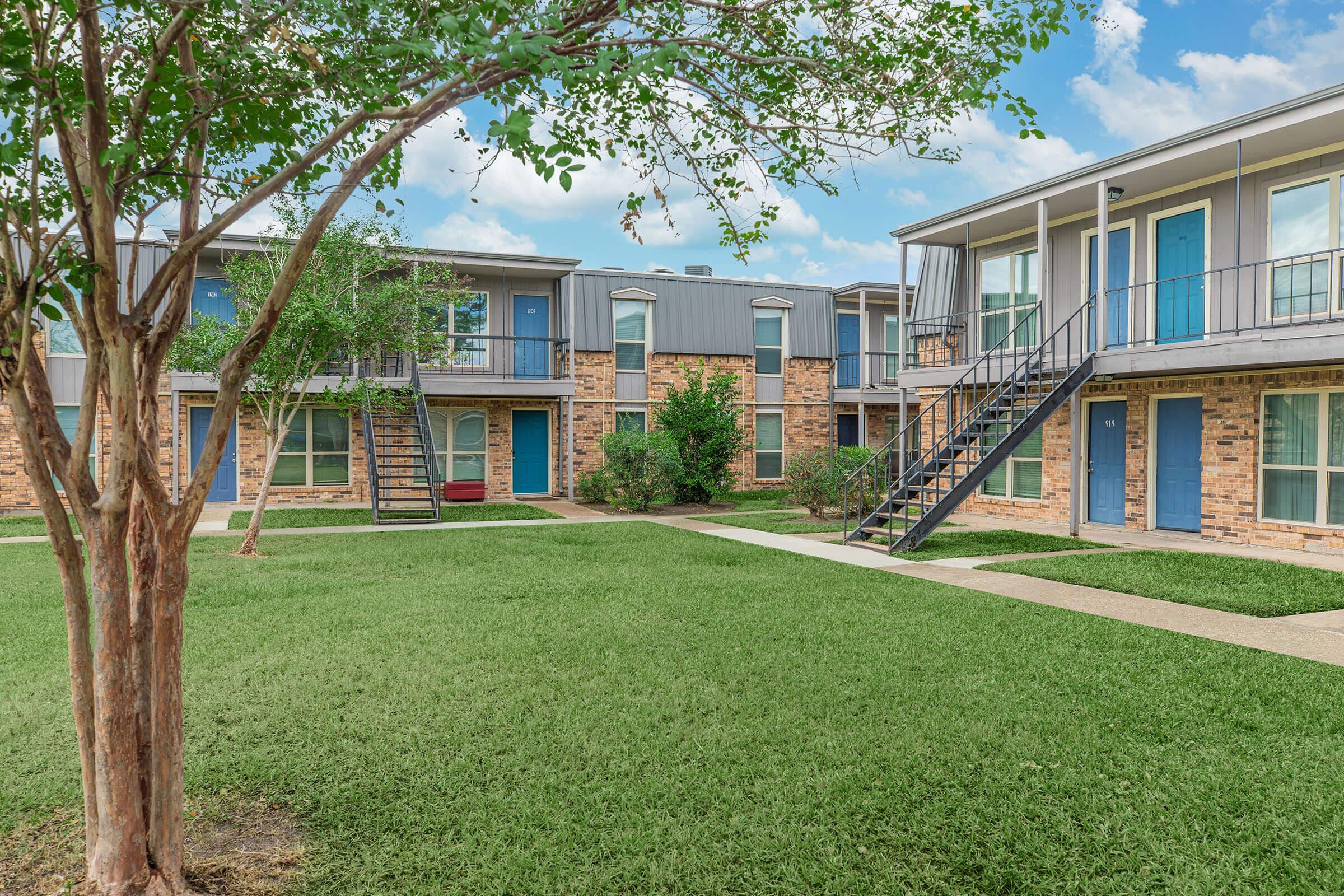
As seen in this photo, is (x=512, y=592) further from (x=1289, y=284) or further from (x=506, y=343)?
(x=506, y=343)

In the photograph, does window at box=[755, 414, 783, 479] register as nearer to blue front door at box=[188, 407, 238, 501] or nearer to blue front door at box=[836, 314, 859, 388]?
blue front door at box=[836, 314, 859, 388]

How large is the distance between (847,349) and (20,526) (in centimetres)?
1913

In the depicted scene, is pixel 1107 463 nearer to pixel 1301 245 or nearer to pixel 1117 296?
pixel 1117 296

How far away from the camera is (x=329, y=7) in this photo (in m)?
2.62

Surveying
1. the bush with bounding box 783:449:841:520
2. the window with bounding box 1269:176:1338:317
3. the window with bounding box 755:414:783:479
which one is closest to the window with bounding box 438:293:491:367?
the window with bounding box 755:414:783:479

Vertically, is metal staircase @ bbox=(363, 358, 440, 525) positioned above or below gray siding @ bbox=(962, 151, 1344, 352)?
below

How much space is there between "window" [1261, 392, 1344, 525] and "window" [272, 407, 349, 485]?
56.3 feet

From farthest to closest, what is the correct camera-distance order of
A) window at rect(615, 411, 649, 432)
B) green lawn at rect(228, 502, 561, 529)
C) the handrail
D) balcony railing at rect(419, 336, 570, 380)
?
window at rect(615, 411, 649, 432)
balcony railing at rect(419, 336, 570, 380)
the handrail
green lawn at rect(228, 502, 561, 529)

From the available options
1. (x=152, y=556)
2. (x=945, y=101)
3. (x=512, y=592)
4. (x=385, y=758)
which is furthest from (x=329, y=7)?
(x=512, y=592)

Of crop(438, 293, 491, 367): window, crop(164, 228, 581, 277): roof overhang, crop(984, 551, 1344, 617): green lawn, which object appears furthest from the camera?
crop(438, 293, 491, 367): window

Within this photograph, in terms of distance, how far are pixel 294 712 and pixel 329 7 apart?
390 cm

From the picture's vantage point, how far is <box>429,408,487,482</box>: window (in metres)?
19.9

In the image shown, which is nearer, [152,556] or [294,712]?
[152,556]

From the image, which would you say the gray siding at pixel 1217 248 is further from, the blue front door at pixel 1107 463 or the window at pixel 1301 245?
the blue front door at pixel 1107 463
